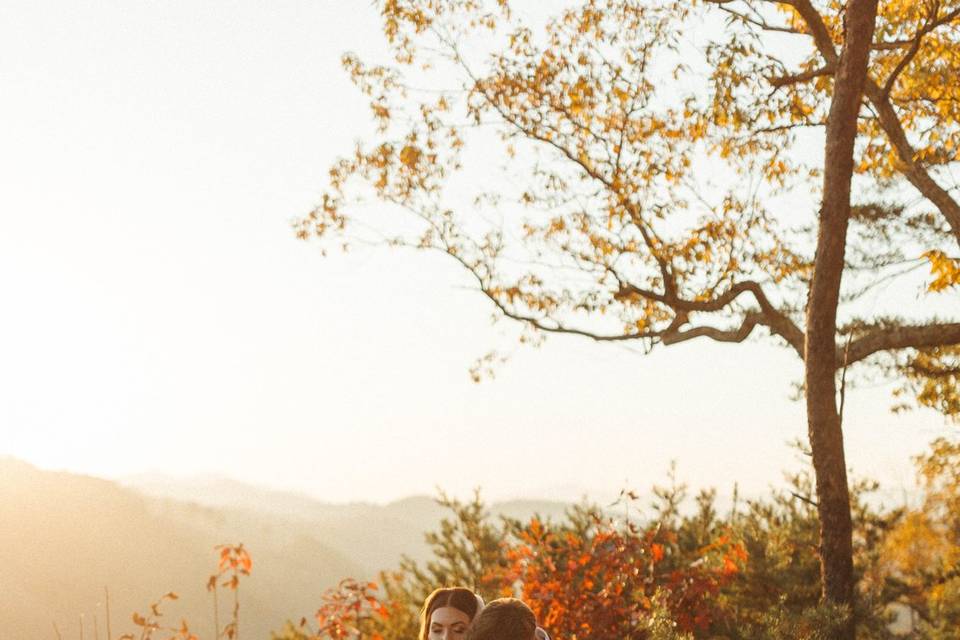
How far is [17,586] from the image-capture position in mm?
86000

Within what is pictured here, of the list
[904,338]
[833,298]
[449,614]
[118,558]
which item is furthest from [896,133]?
[118,558]

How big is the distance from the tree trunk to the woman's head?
482 cm

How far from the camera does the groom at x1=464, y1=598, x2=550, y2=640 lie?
447cm

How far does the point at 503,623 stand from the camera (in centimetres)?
448

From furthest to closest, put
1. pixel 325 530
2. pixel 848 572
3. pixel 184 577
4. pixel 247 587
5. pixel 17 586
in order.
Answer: pixel 325 530 < pixel 247 587 < pixel 184 577 < pixel 17 586 < pixel 848 572

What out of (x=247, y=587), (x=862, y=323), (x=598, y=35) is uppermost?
(x=598, y=35)

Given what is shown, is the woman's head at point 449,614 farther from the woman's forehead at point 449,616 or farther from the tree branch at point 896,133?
the tree branch at point 896,133

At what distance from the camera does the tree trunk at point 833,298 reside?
948 cm

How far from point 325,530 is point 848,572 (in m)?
174

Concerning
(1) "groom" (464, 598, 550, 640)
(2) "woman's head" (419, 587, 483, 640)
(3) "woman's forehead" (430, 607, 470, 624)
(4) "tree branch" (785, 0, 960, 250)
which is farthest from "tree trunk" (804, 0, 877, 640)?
(1) "groom" (464, 598, 550, 640)

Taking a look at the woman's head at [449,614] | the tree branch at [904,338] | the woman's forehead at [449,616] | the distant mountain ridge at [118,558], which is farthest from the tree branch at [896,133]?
the distant mountain ridge at [118,558]

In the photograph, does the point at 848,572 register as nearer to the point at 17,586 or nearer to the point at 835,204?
the point at 835,204

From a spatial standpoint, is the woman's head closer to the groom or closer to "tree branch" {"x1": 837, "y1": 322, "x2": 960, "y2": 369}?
the groom

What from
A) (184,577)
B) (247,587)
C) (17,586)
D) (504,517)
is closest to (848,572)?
(504,517)
